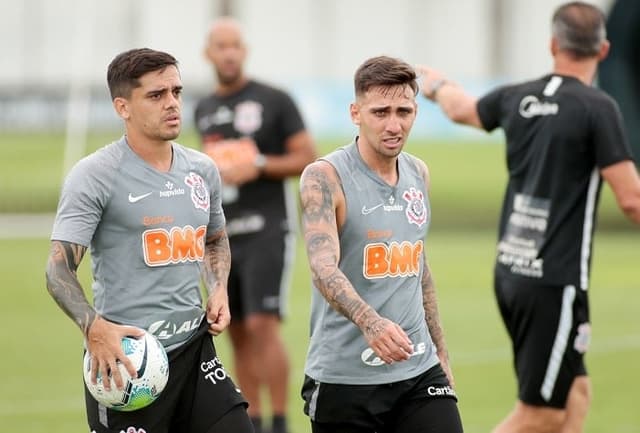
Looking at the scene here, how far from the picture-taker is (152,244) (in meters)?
6.78

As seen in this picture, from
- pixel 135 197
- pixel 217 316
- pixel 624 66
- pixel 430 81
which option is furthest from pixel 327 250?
pixel 624 66

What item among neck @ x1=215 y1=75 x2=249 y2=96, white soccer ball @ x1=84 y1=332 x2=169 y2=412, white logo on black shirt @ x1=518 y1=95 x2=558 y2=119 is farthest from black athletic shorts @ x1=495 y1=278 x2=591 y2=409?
neck @ x1=215 y1=75 x2=249 y2=96

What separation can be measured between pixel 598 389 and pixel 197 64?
34044 millimetres

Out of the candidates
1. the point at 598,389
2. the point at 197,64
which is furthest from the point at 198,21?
the point at 598,389

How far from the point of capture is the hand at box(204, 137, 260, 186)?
421 inches

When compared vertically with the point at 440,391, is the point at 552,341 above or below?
below

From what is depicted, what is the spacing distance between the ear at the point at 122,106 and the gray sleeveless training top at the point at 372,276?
3.09 feet

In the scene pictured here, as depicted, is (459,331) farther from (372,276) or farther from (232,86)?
(372,276)

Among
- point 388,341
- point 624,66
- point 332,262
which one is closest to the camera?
point 388,341

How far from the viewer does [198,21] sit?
45594 mm

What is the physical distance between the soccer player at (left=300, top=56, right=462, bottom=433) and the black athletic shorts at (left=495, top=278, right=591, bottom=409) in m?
1.57

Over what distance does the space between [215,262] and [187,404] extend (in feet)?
2.60

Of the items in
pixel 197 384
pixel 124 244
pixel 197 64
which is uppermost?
pixel 124 244

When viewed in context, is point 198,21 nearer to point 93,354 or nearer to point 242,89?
point 242,89
